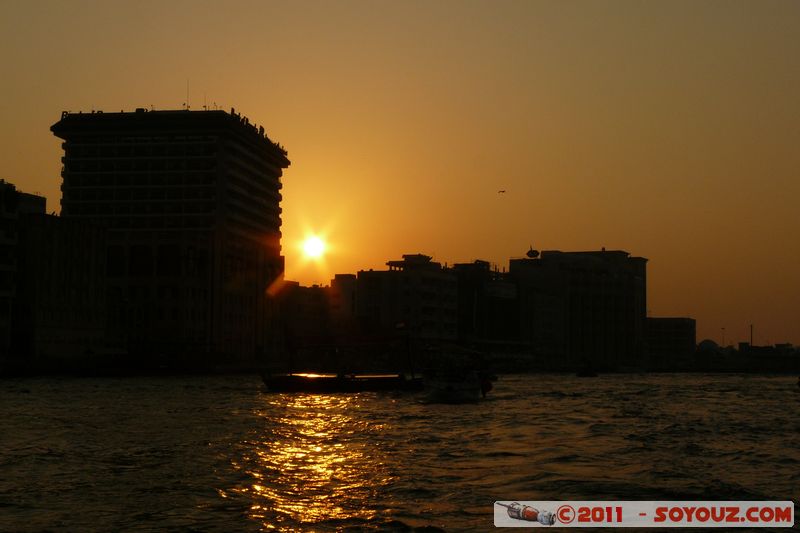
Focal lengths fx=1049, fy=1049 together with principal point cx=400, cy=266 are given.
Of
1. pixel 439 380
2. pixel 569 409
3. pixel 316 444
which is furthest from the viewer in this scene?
pixel 439 380

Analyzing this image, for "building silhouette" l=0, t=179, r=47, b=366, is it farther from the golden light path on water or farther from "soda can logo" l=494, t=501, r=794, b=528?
"soda can logo" l=494, t=501, r=794, b=528

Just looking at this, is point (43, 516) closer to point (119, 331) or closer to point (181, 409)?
point (181, 409)

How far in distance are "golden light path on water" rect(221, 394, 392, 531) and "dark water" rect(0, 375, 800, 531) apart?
0.32 ft

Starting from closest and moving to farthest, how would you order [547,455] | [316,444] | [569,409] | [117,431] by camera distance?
[547,455]
[316,444]
[117,431]
[569,409]

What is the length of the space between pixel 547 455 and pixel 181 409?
40.3 meters

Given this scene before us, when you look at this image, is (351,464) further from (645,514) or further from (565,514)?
(645,514)

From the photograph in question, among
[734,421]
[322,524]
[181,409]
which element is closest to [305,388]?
[181,409]

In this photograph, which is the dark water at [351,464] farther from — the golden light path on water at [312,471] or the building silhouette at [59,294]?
the building silhouette at [59,294]

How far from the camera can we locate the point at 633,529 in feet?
97.6

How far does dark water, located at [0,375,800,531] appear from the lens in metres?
32.0

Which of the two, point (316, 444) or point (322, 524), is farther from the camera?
point (316, 444)

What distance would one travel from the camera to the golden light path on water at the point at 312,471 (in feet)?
106

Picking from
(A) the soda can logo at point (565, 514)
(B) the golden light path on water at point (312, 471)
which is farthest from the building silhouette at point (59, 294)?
(A) the soda can logo at point (565, 514)

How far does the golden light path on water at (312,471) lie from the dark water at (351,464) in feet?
0.32
